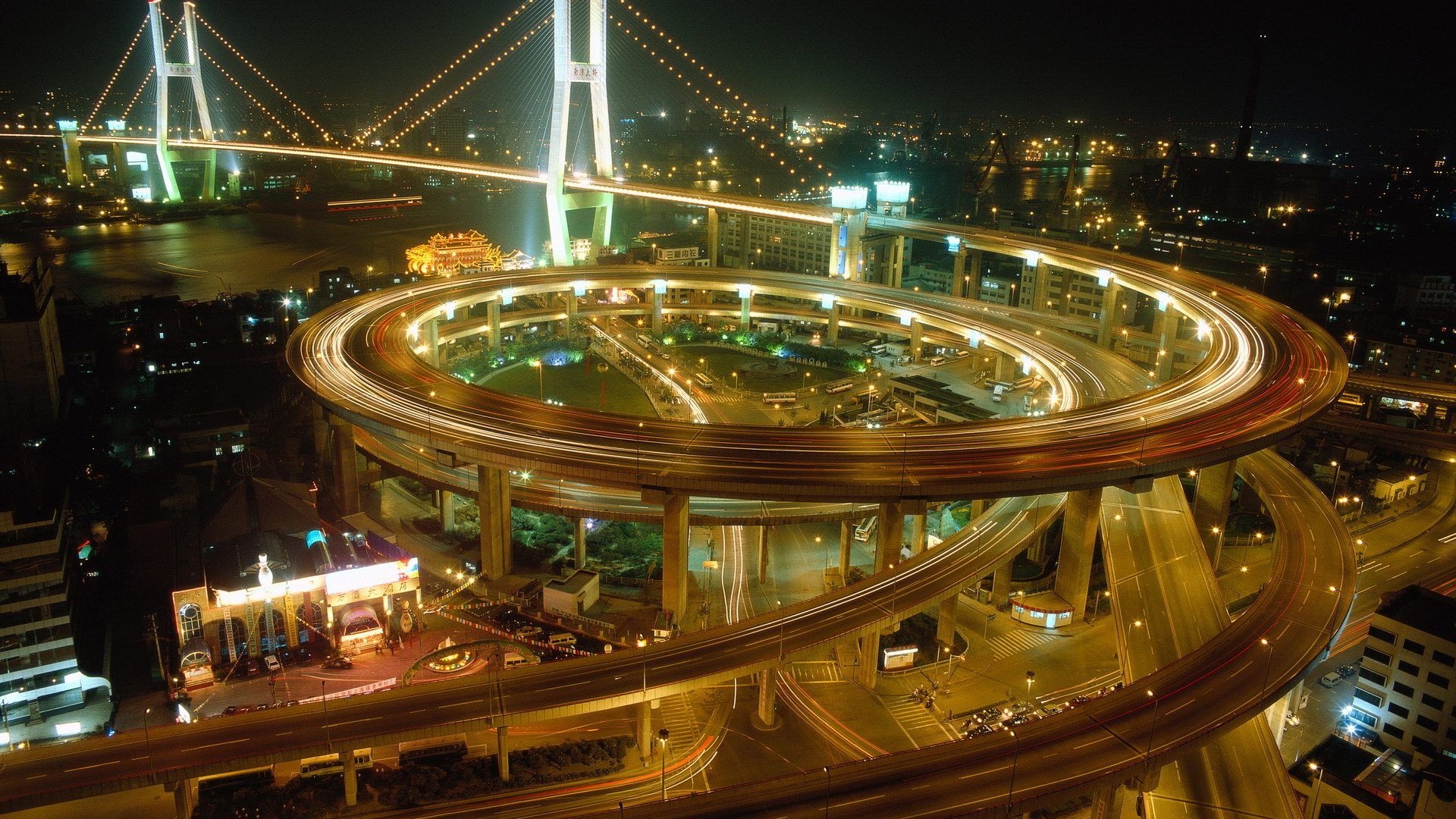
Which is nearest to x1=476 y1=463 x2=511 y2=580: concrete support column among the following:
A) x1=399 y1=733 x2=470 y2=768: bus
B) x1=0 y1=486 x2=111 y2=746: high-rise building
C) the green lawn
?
x1=399 y1=733 x2=470 y2=768: bus

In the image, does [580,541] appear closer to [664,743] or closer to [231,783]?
[664,743]

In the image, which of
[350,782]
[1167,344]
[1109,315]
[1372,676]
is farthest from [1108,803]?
[1109,315]

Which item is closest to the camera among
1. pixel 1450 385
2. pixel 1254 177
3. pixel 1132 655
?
pixel 1132 655

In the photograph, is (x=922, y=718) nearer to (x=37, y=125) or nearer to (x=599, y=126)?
(x=599, y=126)

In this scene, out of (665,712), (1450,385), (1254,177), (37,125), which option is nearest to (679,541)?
(665,712)

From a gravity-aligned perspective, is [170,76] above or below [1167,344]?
above
